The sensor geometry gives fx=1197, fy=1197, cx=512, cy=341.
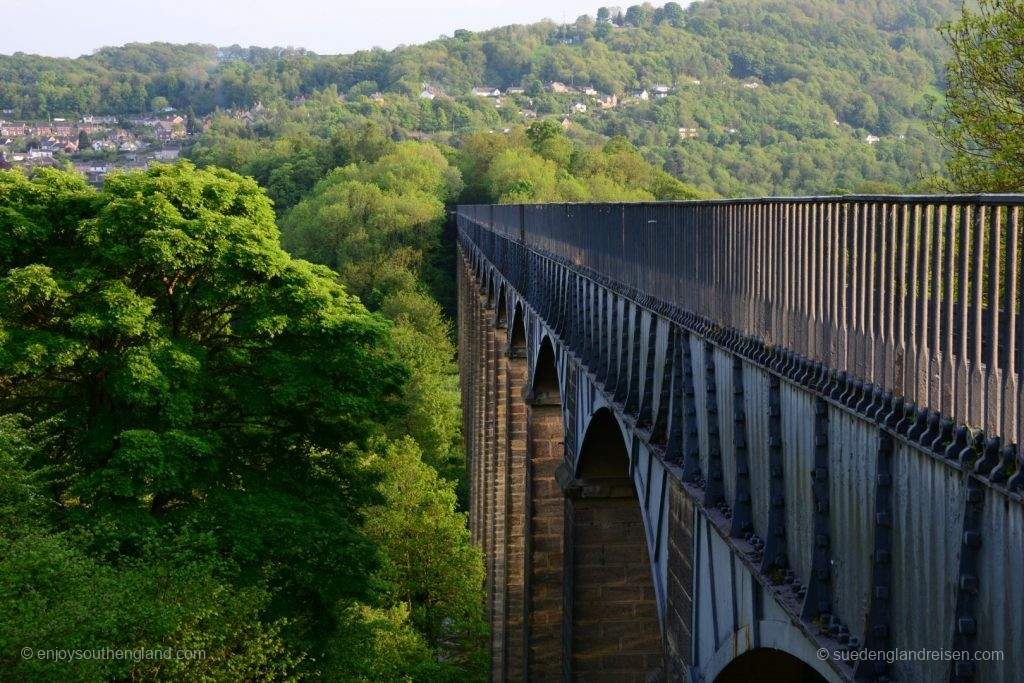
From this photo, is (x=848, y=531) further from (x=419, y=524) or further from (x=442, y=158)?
(x=442, y=158)

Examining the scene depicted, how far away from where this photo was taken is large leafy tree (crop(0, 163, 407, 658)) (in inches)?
646

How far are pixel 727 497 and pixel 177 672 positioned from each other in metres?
8.90

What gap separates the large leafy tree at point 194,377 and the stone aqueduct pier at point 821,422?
6.24 m

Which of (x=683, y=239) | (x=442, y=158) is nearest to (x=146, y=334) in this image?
(x=683, y=239)

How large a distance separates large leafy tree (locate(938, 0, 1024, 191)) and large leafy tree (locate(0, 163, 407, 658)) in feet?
32.7

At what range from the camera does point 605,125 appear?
194750mm

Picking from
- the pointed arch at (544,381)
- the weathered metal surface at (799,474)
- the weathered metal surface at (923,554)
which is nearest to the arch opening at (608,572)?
the pointed arch at (544,381)

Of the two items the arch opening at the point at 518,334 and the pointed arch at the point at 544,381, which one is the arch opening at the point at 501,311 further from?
the pointed arch at the point at 544,381

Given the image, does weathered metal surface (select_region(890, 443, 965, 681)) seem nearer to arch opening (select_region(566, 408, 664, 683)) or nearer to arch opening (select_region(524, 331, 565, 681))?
arch opening (select_region(566, 408, 664, 683))

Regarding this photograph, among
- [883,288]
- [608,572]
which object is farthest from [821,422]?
[608,572]

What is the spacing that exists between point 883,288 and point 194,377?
46.7 ft

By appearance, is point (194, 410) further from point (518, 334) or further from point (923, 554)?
point (923, 554)

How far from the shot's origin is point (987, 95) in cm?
2017

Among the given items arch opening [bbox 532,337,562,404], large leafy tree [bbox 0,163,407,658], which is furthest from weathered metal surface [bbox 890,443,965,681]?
arch opening [bbox 532,337,562,404]
